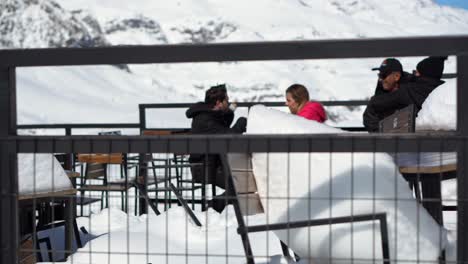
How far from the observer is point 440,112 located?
367cm

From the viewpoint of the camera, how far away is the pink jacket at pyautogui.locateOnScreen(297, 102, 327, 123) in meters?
4.79

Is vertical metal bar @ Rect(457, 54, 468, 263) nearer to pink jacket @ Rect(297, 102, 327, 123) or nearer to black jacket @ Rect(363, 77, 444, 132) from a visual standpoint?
black jacket @ Rect(363, 77, 444, 132)

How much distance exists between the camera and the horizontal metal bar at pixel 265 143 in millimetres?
2072

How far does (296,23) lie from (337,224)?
74.0m

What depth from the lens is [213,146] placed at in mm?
2121

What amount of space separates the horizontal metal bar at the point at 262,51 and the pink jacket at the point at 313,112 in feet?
8.79

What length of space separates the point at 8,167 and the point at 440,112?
2232 millimetres

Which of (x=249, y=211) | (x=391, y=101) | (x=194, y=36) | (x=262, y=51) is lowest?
(x=249, y=211)

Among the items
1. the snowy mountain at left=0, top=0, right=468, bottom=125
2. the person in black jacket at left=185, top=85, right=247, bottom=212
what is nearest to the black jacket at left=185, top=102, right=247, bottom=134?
the person in black jacket at left=185, top=85, right=247, bottom=212

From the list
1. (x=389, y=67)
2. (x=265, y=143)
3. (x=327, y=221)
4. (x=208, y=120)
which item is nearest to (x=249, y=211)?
(x=327, y=221)

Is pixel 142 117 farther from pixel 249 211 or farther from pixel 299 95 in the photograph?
pixel 249 211

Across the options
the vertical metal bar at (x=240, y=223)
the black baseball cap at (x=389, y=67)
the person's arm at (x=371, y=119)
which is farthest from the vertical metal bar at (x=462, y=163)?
the black baseball cap at (x=389, y=67)

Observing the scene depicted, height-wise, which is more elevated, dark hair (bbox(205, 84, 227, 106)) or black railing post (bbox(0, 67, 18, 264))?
dark hair (bbox(205, 84, 227, 106))

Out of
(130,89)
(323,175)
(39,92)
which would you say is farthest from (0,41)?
(323,175)
